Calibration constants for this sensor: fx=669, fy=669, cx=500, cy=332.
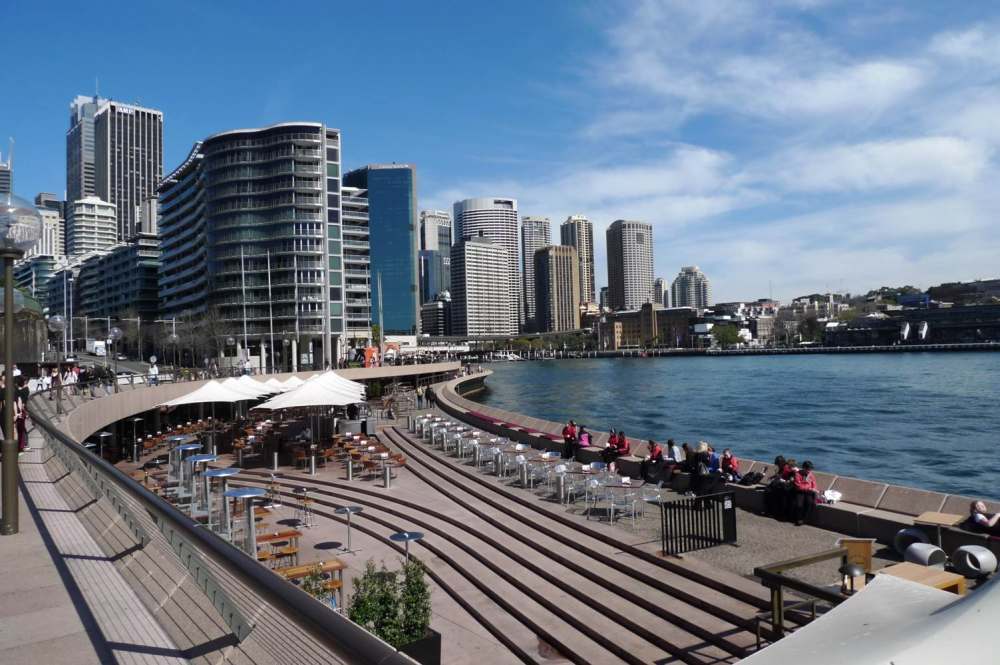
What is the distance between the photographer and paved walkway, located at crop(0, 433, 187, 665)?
3414 millimetres

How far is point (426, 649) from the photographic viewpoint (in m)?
7.47

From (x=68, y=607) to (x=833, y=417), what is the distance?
186 ft

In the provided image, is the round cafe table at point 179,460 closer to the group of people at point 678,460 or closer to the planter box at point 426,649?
the planter box at point 426,649

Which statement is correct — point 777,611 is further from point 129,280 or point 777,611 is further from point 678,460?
point 129,280

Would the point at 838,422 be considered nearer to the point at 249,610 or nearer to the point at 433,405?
the point at 433,405

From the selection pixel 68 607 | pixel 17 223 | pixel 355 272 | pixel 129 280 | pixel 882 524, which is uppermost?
pixel 129 280

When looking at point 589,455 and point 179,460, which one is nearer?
point 179,460

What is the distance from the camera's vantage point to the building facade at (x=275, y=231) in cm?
9612

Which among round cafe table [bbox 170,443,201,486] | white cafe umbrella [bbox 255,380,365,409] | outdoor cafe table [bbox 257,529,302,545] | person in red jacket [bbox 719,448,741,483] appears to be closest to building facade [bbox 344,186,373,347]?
white cafe umbrella [bbox 255,380,365,409]

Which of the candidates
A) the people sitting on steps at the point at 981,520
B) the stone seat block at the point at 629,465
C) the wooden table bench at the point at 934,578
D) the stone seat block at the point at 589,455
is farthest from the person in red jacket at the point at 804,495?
the stone seat block at the point at 589,455

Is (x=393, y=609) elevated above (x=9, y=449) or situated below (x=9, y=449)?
below

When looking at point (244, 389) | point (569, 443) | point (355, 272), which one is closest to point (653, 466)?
point (569, 443)

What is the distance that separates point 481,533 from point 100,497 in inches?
316

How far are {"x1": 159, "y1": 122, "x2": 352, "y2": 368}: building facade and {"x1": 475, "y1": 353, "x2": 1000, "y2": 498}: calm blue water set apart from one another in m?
30.6
